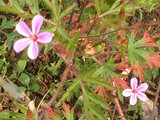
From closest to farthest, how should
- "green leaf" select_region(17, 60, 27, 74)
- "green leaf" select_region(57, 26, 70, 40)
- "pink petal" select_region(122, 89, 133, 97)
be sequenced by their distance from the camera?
1. "green leaf" select_region(57, 26, 70, 40)
2. "pink petal" select_region(122, 89, 133, 97)
3. "green leaf" select_region(17, 60, 27, 74)

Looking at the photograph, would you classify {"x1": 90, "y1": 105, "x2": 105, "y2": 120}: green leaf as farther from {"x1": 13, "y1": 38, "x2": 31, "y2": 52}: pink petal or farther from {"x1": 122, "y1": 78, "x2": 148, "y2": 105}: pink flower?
{"x1": 13, "y1": 38, "x2": 31, "y2": 52}: pink petal

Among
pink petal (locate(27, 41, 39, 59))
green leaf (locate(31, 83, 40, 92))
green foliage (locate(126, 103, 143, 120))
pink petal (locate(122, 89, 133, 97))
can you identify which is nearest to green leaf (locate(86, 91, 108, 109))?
pink petal (locate(122, 89, 133, 97))

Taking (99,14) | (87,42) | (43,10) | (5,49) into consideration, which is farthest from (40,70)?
(99,14)

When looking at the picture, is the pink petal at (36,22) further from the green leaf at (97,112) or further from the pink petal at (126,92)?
the pink petal at (126,92)

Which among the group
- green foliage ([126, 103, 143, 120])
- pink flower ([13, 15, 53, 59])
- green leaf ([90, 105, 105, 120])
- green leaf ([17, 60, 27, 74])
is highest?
pink flower ([13, 15, 53, 59])

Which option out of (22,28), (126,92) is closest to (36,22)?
(22,28)

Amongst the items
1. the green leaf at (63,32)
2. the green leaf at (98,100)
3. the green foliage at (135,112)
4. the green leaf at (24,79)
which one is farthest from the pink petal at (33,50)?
the green foliage at (135,112)

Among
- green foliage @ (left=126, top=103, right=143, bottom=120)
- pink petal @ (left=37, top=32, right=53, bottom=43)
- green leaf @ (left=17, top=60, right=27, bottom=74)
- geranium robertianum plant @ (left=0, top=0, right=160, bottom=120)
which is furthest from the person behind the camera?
green foliage @ (left=126, top=103, right=143, bottom=120)

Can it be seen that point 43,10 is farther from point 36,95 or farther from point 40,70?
point 36,95
